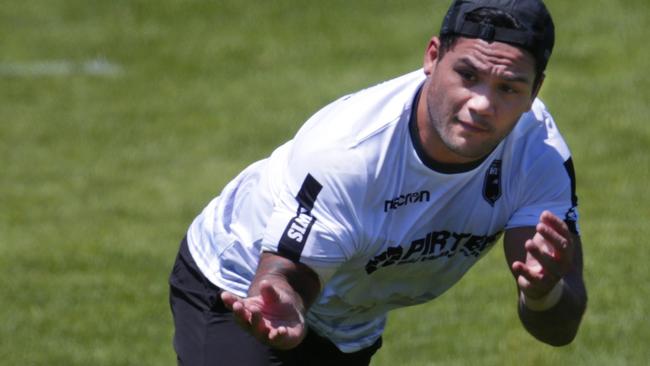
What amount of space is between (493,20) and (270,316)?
46.9 inches

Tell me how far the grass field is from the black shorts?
8.74 ft

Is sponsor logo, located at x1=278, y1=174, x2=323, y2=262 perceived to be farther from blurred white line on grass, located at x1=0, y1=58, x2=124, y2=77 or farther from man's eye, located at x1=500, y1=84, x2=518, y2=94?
blurred white line on grass, located at x1=0, y1=58, x2=124, y2=77

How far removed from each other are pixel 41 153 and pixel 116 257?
2555mm

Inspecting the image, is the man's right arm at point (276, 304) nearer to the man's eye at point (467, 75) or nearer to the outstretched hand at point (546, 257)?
the outstretched hand at point (546, 257)

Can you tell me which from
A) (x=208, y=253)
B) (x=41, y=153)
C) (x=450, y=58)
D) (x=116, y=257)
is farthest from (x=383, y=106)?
(x=41, y=153)

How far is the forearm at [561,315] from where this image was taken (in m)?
4.98

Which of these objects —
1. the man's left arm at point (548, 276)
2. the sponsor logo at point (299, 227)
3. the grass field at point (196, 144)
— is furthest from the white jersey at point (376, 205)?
the grass field at point (196, 144)

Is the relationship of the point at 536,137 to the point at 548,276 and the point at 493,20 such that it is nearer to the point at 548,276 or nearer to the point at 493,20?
the point at 493,20

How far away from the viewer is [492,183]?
202 inches

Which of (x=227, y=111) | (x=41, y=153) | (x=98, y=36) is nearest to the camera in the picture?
(x=41, y=153)

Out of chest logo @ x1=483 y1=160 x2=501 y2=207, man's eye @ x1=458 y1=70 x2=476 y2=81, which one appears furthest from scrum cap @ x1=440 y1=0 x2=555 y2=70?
chest logo @ x1=483 y1=160 x2=501 y2=207

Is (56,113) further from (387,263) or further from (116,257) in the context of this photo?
(387,263)

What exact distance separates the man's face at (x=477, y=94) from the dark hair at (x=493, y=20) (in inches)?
1.1

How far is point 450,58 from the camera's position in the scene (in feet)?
16.1
